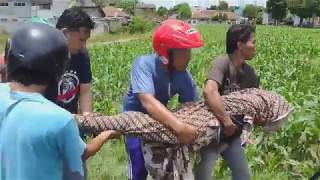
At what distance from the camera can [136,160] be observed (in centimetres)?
381

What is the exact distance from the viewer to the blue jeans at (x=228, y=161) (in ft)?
12.8

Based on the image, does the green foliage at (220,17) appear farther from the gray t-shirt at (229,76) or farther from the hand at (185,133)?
the hand at (185,133)

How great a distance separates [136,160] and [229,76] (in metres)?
0.83

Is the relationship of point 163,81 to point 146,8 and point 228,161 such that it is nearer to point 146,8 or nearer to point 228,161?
point 228,161

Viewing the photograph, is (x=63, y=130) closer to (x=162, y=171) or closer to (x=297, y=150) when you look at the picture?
(x=162, y=171)

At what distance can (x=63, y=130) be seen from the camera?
7.47 feet

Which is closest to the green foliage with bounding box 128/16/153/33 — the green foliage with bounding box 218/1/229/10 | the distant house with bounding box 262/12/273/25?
the distant house with bounding box 262/12/273/25

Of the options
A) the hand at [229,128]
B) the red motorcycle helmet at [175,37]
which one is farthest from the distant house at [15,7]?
the red motorcycle helmet at [175,37]

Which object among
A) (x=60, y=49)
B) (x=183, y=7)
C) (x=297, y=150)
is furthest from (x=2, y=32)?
(x=183, y=7)

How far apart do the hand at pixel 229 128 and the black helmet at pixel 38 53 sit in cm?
155

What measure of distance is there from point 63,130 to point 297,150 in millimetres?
4601

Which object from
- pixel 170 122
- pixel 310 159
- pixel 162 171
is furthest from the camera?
pixel 310 159

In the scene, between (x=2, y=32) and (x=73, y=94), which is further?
(x=2, y=32)

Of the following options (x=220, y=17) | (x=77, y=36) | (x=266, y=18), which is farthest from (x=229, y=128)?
(x=220, y=17)
